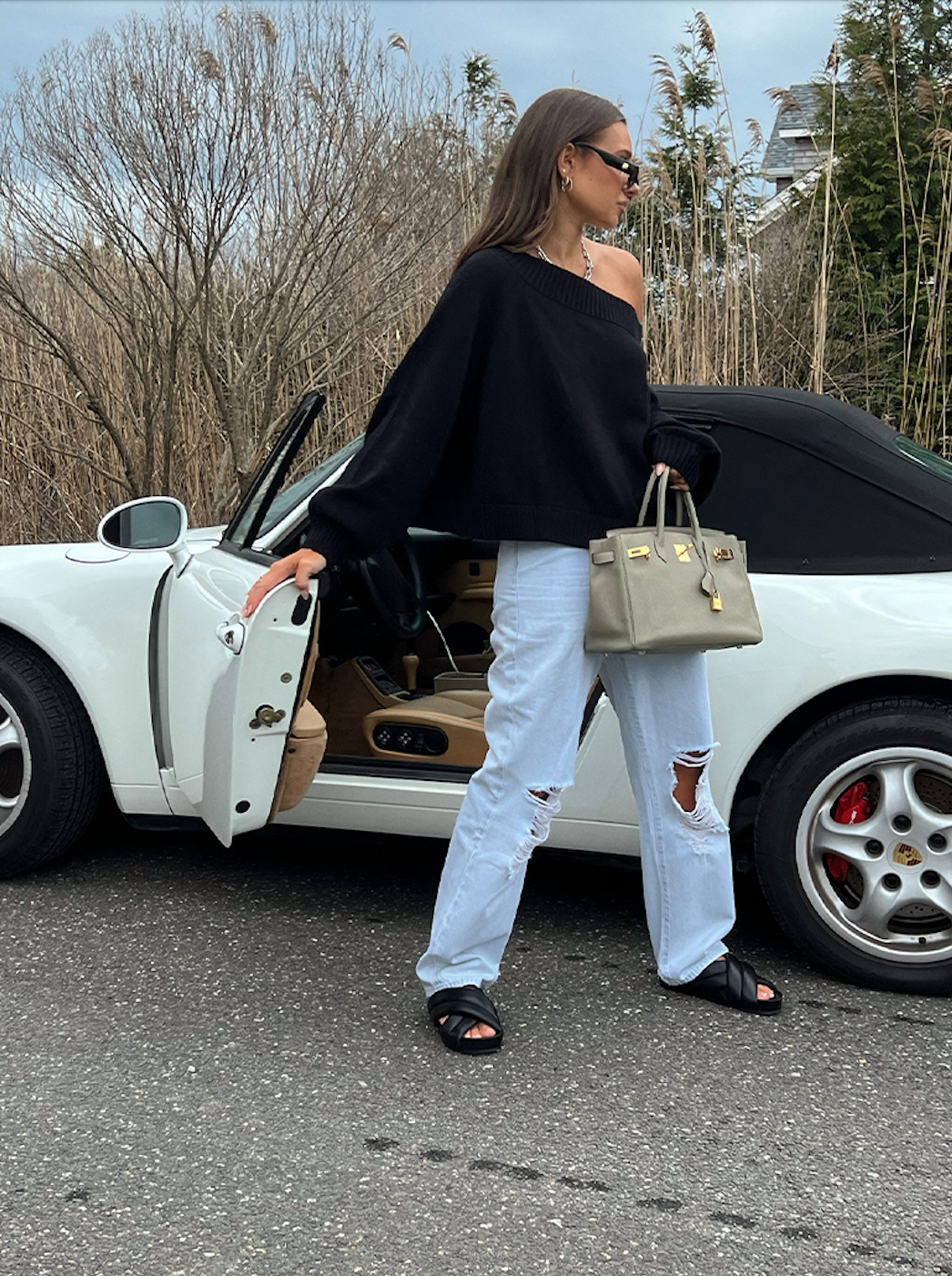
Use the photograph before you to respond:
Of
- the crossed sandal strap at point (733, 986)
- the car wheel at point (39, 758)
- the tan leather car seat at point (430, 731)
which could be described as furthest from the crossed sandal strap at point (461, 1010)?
the car wheel at point (39, 758)

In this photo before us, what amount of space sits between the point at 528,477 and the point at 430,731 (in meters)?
1.06

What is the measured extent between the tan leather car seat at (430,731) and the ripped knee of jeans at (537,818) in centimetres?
65

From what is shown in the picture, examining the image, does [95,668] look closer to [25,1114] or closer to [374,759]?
[374,759]

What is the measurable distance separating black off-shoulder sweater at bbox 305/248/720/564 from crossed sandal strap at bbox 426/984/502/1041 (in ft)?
2.98

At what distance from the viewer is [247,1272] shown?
6.49ft

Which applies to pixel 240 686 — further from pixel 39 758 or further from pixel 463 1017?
pixel 39 758

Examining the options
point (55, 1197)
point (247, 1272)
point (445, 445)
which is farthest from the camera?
point (445, 445)

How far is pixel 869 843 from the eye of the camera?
9.86ft

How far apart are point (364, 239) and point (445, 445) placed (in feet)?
16.6

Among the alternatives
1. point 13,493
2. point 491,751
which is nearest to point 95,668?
point 491,751

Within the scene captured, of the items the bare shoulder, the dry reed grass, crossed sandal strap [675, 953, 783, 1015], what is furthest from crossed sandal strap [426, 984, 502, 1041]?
the dry reed grass

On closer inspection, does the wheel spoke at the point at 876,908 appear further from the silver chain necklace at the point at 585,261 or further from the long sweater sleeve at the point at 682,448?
the silver chain necklace at the point at 585,261

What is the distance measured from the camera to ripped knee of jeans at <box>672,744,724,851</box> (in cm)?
286

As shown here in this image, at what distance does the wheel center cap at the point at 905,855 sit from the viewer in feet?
9.78
